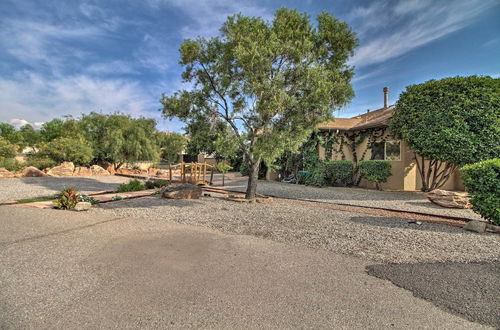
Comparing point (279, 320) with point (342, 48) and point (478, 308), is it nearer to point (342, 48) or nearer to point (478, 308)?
point (478, 308)

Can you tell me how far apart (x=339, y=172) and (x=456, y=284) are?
1089cm

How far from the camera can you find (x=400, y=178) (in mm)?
12320

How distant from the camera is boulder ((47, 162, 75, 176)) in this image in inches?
616

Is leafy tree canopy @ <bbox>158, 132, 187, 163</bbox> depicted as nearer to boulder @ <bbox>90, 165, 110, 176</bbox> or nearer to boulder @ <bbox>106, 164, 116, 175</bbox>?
boulder @ <bbox>106, 164, 116, 175</bbox>

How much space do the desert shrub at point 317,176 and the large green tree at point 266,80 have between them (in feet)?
17.8

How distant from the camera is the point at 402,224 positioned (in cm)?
576

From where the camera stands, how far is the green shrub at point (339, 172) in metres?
13.3

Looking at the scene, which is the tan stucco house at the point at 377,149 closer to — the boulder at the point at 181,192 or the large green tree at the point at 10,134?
the boulder at the point at 181,192

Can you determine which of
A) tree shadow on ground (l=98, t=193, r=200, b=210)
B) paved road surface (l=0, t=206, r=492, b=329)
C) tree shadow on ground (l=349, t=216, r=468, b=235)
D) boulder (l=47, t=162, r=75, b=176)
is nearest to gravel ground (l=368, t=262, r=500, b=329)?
paved road surface (l=0, t=206, r=492, b=329)

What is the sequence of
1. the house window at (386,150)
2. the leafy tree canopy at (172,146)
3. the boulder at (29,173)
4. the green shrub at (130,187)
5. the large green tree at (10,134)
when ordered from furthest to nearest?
the leafy tree canopy at (172,146) → the large green tree at (10,134) → the boulder at (29,173) → the house window at (386,150) → the green shrub at (130,187)

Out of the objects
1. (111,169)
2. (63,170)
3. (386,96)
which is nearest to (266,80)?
(386,96)

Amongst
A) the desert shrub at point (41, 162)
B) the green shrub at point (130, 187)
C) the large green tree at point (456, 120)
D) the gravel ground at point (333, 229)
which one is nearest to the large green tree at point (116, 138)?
the desert shrub at point (41, 162)

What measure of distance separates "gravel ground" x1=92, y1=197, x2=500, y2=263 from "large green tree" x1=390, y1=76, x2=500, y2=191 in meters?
5.46

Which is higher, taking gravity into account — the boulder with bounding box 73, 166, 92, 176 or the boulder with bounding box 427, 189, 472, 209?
the boulder with bounding box 73, 166, 92, 176
